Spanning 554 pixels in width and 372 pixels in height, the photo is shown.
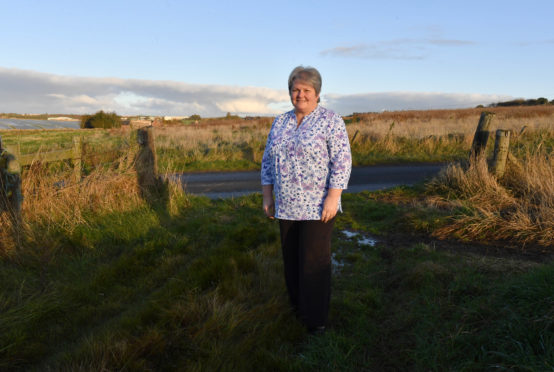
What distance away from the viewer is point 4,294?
3.57m

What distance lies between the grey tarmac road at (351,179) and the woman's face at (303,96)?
5741mm

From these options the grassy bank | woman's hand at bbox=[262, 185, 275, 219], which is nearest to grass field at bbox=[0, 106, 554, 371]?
the grassy bank

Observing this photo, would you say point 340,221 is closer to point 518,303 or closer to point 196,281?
point 196,281

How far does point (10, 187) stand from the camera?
4.74 meters

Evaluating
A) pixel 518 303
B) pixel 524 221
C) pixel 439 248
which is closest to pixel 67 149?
pixel 439 248

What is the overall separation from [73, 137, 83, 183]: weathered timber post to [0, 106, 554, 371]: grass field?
0.19m

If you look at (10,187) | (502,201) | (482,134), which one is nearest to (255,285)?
(10,187)

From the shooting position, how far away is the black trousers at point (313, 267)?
9.66 feet

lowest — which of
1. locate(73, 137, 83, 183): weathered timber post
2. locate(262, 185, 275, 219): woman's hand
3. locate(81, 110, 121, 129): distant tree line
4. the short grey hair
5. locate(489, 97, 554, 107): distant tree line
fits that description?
locate(262, 185, 275, 219): woman's hand

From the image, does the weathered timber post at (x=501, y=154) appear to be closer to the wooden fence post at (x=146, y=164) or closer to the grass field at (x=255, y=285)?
the grass field at (x=255, y=285)

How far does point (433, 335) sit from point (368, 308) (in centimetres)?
76

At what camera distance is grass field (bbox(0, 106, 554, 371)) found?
2.53 meters

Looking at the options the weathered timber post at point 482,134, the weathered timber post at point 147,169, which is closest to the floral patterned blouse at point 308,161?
the weathered timber post at point 147,169

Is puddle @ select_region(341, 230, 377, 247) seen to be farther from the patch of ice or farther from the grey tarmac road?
the grey tarmac road
